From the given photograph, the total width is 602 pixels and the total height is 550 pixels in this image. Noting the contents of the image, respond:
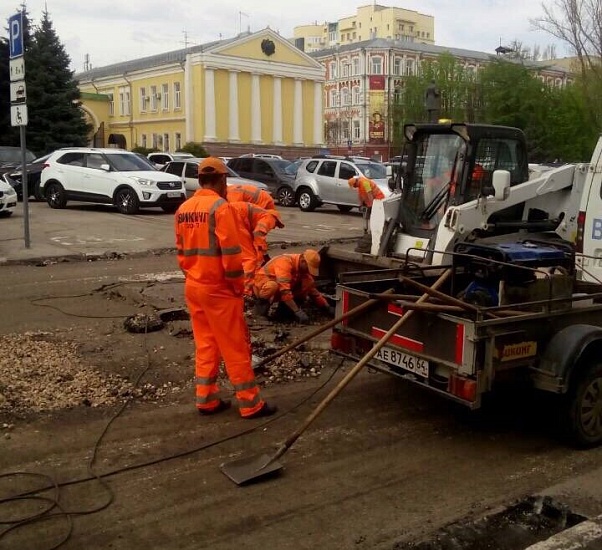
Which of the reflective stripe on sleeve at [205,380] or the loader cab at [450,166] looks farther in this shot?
the loader cab at [450,166]

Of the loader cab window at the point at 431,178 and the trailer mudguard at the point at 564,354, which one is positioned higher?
the loader cab window at the point at 431,178

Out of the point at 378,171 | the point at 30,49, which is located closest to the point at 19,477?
the point at 378,171

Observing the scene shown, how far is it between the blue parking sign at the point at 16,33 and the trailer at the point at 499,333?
9042 millimetres

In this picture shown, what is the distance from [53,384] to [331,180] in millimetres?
18902

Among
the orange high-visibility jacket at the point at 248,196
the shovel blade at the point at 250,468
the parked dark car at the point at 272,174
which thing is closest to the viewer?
the shovel blade at the point at 250,468

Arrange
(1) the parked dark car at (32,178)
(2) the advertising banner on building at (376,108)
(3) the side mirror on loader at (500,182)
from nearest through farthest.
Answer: (3) the side mirror on loader at (500,182)
(1) the parked dark car at (32,178)
(2) the advertising banner on building at (376,108)

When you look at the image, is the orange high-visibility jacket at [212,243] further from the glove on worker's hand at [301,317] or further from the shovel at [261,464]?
the glove on worker's hand at [301,317]

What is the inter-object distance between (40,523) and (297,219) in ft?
59.2

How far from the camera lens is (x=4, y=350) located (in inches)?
284

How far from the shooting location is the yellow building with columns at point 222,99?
196 ft

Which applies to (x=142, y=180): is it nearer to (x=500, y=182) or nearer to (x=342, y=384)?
(x=500, y=182)

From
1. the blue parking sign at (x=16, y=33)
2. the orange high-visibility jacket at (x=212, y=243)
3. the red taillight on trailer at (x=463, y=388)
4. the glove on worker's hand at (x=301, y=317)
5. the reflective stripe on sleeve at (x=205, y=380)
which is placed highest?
the blue parking sign at (x=16, y=33)

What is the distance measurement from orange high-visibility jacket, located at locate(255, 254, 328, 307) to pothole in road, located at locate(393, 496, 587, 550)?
13.9 ft

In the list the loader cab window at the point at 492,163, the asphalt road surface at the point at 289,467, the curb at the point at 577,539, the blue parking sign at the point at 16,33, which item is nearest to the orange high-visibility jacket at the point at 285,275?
the asphalt road surface at the point at 289,467
